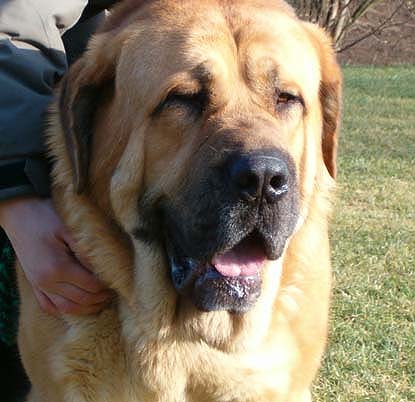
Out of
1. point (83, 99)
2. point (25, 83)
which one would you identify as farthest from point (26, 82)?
point (83, 99)

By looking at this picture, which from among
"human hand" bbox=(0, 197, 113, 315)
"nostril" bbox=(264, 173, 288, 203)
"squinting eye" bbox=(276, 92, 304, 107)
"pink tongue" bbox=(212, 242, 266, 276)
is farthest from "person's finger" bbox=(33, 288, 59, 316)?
"squinting eye" bbox=(276, 92, 304, 107)

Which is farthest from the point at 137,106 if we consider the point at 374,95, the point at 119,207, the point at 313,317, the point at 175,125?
the point at 374,95

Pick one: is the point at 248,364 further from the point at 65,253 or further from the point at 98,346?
the point at 65,253

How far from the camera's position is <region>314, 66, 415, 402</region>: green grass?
329 centimetres

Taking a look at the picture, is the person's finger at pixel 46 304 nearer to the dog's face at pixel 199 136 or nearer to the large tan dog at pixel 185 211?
the large tan dog at pixel 185 211

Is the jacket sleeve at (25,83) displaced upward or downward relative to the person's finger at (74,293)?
upward

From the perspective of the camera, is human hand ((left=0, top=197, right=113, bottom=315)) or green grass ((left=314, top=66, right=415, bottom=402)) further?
green grass ((left=314, top=66, right=415, bottom=402))

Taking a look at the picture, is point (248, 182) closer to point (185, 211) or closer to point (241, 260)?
point (185, 211)

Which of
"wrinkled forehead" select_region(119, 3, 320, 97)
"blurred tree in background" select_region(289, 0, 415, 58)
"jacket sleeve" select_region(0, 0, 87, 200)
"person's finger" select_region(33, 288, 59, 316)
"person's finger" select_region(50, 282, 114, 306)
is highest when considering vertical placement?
"wrinkled forehead" select_region(119, 3, 320, 97)

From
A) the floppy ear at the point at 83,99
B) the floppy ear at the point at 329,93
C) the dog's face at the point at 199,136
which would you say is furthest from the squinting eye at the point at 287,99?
the floppy ear at the point at 83,99

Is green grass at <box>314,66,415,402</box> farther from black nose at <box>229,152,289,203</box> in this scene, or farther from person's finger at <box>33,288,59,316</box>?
black nose at <box>229,152,289,203</box>

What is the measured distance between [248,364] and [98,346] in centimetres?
43

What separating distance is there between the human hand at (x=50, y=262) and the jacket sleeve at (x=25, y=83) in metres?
0.07

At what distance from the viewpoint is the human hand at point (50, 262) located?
240cm
